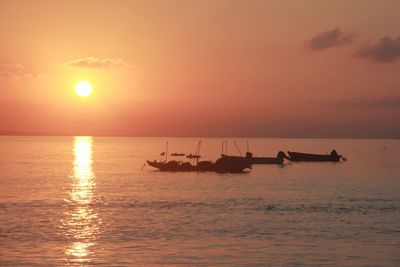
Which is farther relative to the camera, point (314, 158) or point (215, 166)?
point (314, 158)

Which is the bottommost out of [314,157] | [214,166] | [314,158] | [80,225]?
[80,225]

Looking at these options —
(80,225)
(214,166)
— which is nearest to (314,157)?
(214,166)

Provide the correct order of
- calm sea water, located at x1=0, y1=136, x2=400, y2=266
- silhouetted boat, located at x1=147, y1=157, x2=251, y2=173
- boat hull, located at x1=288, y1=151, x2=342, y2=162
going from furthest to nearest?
boat hull, located at x1=288, y1=151, x2=342, y2=162, silhouetted boat, located at x1=147, y1=157, x2=251, y2=173, calm sea water, located at x1=0, y1=136, x2=400, y2=266

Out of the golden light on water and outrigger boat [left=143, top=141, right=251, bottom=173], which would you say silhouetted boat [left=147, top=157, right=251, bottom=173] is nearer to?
outrigger boat [left=143, top=141, right=251, bottom=173]

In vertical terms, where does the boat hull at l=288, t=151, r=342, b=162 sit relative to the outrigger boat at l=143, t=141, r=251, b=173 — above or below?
above

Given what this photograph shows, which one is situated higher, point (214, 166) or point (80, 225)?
point (214, 166)

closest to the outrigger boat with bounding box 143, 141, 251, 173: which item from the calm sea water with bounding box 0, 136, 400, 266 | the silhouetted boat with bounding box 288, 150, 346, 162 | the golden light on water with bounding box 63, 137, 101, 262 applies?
the calm sea water with bounding box 0, 136, 400, 266

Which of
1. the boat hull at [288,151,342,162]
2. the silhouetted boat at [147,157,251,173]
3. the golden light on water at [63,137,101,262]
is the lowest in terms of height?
the golden light on water at [63,137,101,262]

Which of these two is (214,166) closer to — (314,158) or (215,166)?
(215,166)

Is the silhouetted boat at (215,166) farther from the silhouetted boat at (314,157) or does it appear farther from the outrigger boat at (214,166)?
the silhouetted boat at (314,157)

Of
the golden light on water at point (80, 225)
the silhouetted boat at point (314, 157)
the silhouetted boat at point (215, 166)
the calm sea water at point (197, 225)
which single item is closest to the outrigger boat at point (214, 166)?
the silhouetted boat at point (215, 166)

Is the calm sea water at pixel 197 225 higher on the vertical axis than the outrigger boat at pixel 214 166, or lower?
lower

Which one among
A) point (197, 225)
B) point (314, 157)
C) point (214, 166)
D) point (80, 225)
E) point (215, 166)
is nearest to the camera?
point (80, 225)

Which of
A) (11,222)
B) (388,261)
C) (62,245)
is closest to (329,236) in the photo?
(388,261)
